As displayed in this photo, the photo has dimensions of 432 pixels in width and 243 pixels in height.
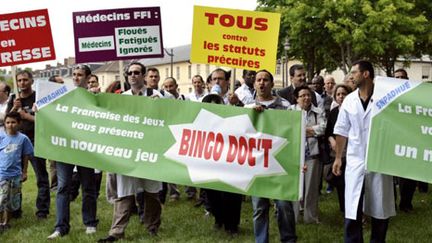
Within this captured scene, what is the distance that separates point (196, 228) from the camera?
23.0 feet

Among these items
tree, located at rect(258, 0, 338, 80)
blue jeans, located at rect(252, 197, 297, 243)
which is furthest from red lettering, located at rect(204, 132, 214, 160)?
tree, located at rect(258, 0, 338, 80)

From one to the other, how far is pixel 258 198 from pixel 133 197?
1.62 meters

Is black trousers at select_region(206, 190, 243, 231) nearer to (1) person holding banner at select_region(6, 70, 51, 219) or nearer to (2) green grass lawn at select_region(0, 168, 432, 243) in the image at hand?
(2) green grass lawn at select_region(0, 168, 432, 243)

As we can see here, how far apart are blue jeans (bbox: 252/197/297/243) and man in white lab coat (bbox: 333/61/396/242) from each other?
0.59 m

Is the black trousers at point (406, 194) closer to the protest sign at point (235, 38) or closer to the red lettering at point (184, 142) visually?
the protest sign at point (235, 38)

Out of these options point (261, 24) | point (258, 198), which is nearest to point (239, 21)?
point (261, 24)

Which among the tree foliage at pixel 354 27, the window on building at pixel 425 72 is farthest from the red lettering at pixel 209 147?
the window on building at pixel 425 72

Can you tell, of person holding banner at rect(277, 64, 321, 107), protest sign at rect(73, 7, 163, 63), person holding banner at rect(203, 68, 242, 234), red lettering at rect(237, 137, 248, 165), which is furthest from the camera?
person holding banner at rect(277, 64, 321, 107)

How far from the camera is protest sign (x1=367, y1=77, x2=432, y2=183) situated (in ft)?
17.0

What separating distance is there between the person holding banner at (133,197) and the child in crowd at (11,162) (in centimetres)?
164

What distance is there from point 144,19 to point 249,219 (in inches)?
123

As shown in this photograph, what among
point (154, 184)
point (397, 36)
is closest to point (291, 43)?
point (397, 36)

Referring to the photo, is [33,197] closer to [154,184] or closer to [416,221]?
[154,184]

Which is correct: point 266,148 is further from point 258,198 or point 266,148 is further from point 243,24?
point 243,24
